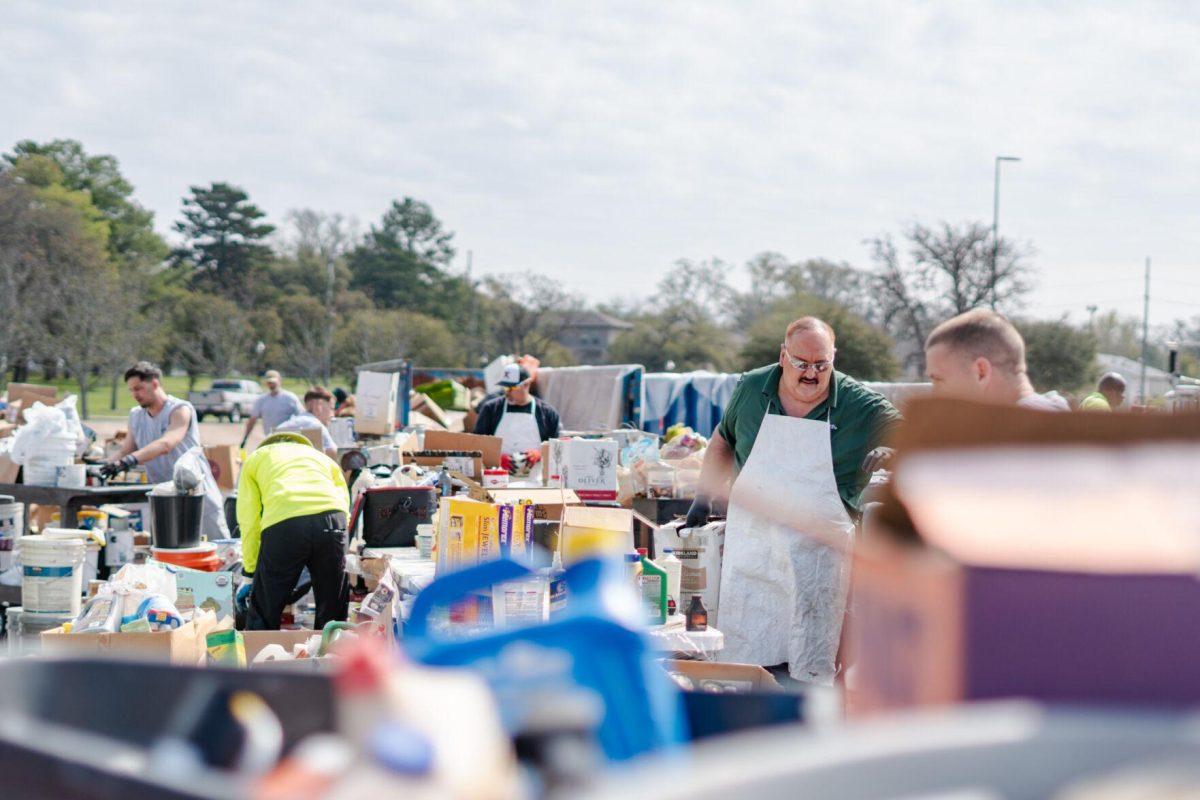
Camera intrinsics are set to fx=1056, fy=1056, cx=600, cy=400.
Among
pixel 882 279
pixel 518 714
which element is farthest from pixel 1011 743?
pixel 882 279

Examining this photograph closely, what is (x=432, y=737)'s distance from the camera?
693 millimetres

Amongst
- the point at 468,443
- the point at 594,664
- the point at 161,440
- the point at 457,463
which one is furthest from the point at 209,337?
the point at 594,664

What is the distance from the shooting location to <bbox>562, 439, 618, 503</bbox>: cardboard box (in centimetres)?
625

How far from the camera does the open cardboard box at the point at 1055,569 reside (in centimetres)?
86

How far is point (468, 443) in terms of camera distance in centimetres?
823

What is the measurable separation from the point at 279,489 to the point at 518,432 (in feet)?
11.8

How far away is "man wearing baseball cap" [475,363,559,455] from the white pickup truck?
33356mm

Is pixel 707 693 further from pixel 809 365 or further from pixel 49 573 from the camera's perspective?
pixel 49 573

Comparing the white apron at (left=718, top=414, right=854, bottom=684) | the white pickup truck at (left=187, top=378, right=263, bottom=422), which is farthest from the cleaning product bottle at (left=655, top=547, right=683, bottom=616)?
the white pickup truck at (left=187, top=378, right=263, bottom=422)

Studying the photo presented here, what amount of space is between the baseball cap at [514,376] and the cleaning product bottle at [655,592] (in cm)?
505

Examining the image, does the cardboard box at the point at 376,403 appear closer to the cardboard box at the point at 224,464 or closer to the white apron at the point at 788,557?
the cardboard box at the point at 224,464

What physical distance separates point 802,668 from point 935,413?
3637 mm

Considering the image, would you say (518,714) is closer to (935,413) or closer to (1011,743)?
(1011,743)

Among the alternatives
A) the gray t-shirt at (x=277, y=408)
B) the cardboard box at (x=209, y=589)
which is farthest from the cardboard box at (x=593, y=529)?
the gray t-shirt at (x=277, y=408)
